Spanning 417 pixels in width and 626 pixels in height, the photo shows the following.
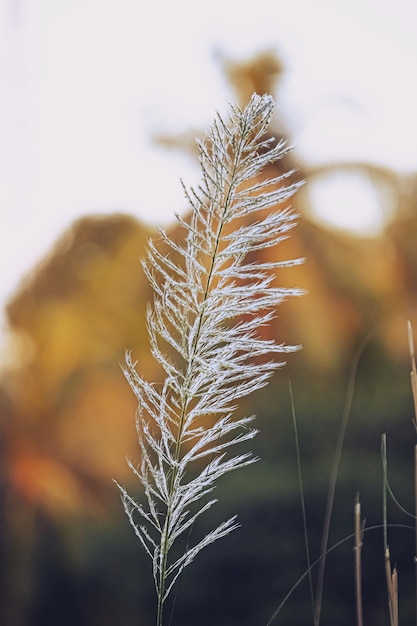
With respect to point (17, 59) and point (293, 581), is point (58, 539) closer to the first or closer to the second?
point (293, 581)

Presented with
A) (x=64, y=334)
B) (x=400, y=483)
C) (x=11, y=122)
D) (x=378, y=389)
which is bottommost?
(x=400, y=483)

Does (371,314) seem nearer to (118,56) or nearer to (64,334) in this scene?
(64,334)

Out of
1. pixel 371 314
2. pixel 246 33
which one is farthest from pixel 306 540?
pixel 246 33

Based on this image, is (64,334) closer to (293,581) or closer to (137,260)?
A: (137,260)

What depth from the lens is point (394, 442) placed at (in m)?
1.10

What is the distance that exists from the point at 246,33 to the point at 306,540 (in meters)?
0.88

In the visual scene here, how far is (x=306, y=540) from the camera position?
1105 mm

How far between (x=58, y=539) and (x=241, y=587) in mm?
324

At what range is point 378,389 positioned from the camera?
111 cm

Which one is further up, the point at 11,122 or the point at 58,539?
the point at 11,122

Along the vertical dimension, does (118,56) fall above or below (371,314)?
above

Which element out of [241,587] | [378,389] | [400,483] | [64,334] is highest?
[64,334]

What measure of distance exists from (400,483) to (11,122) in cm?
92

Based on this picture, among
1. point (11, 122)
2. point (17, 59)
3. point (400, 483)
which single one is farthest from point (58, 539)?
point (17, 59)
